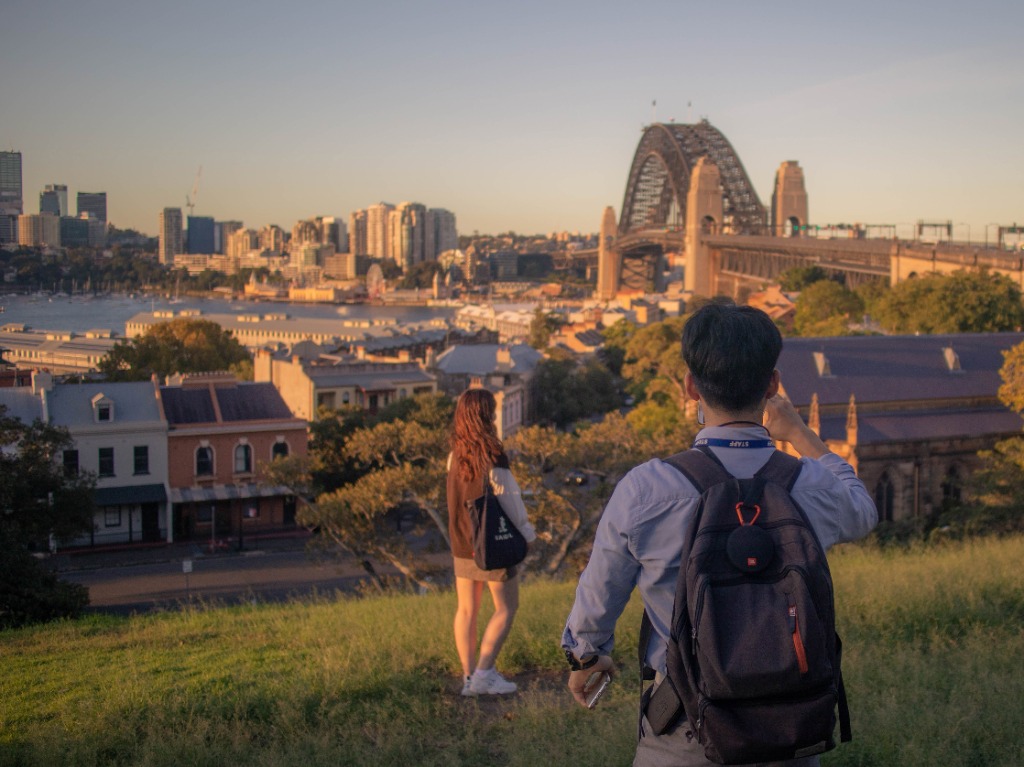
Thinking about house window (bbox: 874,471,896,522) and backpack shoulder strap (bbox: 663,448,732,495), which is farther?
house window (bbox: 874,471,896,522)

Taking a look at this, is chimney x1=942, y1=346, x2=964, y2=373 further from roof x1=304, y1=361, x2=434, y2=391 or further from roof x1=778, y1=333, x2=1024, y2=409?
roof x1=304, y1=361, x2=434, y2=391

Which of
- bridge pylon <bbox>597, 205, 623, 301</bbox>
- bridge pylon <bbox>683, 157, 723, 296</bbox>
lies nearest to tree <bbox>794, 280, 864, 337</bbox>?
bridge pylon <bbox>683, 157, 723, 296</bbox>

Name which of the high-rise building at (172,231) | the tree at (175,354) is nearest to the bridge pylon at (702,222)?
the tree at (175,354)

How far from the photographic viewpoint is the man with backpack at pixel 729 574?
2164mm

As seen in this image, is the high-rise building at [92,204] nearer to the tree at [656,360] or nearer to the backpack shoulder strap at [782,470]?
the tree at [656,360]

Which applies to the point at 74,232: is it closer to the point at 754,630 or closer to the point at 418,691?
the point at 418,691

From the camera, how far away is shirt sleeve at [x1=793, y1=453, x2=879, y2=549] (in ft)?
7.99

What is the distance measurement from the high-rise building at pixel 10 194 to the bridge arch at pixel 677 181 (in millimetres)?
81820

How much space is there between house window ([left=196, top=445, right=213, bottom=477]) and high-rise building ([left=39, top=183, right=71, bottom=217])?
657 cm

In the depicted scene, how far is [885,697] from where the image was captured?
175 inches

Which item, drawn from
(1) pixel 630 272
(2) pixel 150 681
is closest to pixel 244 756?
(2) pixel 150 681

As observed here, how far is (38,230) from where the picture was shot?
22.2m

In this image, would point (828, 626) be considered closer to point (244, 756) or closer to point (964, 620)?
point (244, 756)

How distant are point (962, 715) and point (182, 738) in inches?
122
